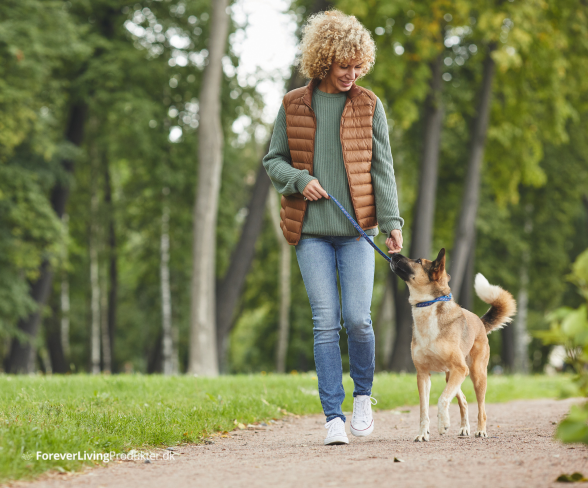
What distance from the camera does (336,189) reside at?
16.5 ft

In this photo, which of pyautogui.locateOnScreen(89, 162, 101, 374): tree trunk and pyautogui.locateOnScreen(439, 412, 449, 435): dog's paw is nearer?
pyautogui.locateOnScreen(439, 412, 449, 435): dog's paw

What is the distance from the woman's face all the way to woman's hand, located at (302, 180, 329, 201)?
72 centimetres

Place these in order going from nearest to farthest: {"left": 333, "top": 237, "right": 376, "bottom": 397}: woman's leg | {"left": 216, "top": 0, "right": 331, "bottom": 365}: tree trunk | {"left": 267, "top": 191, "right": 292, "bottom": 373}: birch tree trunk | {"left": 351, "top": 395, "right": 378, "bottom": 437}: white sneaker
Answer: {"left": 333, "top": 237, "right": 376, "bottom": 397}: woman's leg → {"left": 351, "top": 395, "right": 378, "bottom": 437}: white sneaker → {"left": 216, "top": 0, "right": 331, "bottom": 365}: tree trunk → {"left": 267, "top": 191, "right": 292, "bottom": 373}: birch tree trunk

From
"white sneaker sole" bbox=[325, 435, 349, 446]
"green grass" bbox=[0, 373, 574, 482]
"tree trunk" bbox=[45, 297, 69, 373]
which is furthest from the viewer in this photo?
"tree trunk" bbox=[45, 297, 69, 373]

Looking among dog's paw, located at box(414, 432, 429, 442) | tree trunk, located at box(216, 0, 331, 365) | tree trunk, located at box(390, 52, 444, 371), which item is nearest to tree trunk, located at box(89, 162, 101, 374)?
tree trunk, located at box(216, 0, 331, 365)

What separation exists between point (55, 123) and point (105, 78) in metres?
3.37

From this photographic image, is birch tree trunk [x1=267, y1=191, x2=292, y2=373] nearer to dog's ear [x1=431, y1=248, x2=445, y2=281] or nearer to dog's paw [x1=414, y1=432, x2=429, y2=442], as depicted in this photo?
dog's ear [x1=431, y1=248, x2=445, y2=281]

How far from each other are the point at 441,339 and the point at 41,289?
13780 mm

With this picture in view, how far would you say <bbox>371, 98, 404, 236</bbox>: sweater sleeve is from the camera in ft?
16.5

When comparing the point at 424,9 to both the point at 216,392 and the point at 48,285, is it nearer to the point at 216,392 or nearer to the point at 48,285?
the point at 216,392

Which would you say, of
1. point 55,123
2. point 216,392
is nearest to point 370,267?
point 216,392

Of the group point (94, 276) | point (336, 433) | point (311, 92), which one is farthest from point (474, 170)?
point (94, 276)

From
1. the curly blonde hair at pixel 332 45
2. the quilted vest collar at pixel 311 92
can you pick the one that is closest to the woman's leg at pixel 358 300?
the quilted vest collar at pixel 311 92

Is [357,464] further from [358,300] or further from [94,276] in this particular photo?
[94,276]
